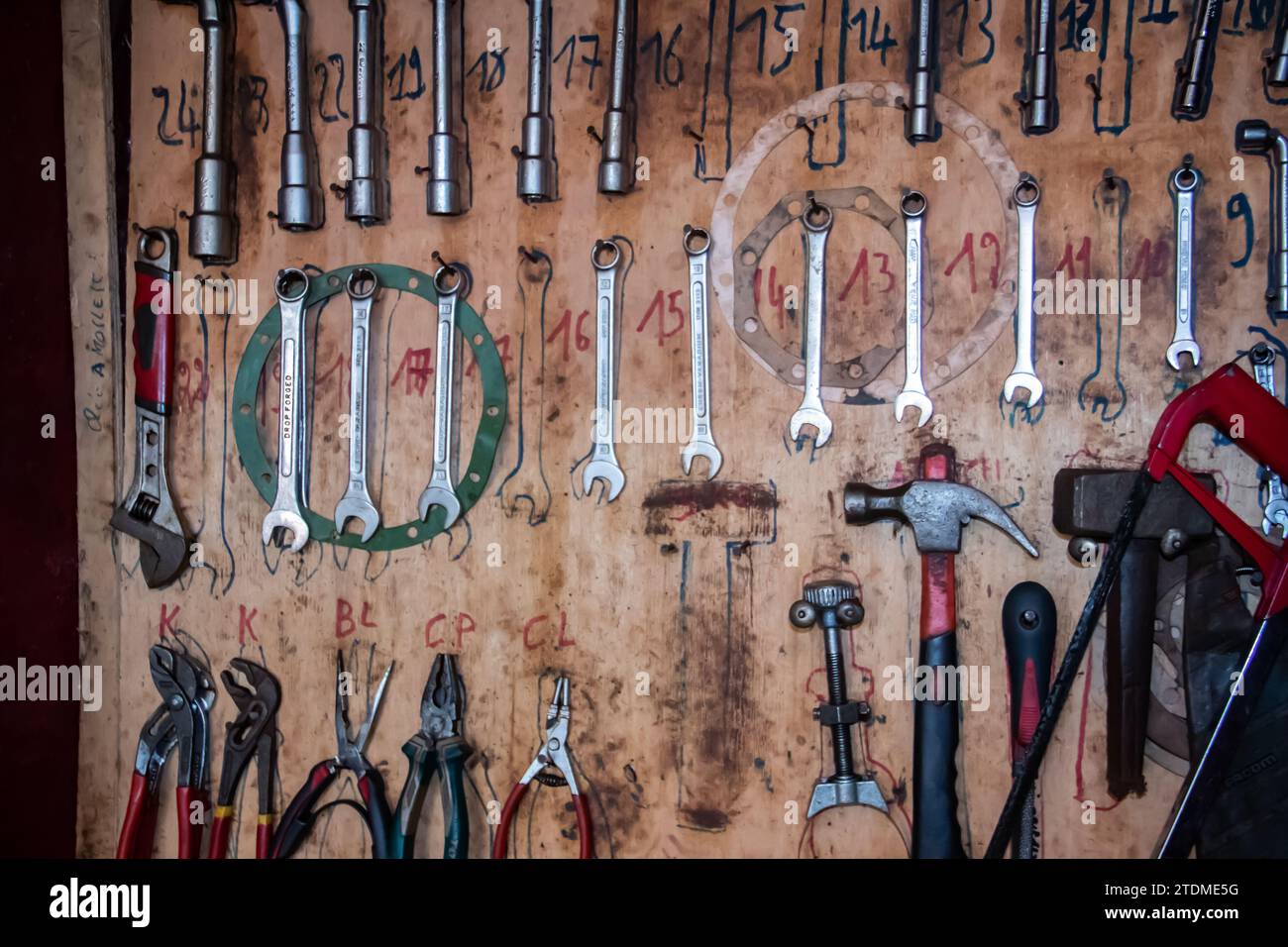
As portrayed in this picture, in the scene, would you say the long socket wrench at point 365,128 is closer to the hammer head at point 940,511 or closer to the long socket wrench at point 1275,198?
the hammer head at point 940,511

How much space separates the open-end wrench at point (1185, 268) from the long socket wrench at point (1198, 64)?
90mm

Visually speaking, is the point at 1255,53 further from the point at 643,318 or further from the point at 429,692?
the point at 429,692

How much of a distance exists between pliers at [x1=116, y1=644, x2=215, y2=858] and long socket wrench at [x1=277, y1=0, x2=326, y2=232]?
0.79 metres

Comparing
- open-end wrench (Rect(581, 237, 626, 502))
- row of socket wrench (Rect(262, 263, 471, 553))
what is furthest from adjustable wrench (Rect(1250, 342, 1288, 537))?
row of socket wrench (Rect(262, 263, 471, 553))

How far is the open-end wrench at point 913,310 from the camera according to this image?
181 centimetres

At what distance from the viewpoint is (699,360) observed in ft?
6.07

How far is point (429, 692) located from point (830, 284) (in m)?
0.94

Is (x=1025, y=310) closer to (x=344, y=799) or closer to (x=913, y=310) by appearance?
(x=913, y=310)

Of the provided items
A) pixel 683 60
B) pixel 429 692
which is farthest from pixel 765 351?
pixel 429 692

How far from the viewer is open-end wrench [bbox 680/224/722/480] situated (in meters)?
1.85

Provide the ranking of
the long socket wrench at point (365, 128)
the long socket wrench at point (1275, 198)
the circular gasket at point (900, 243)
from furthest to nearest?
the long socket wrench at point (365, 128) < the circular gasket at point (900, 243) < the long socket wrench at point (1275, 198)

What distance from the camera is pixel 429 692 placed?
1889 millimetres

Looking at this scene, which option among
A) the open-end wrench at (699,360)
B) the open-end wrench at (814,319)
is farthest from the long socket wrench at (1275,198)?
the open-end wrench at (699,360)

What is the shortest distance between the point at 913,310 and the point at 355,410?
36.9 inches
